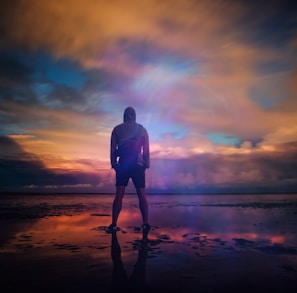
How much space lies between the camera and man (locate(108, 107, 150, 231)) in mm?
6750

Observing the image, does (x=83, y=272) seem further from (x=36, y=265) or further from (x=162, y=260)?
(x=162, y=260)

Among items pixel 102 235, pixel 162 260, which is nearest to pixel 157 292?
pixel 162 260

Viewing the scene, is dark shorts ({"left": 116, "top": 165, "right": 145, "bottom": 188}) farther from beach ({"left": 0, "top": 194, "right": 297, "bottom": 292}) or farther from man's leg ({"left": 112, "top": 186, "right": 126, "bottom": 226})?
beach ({"left": 0, "top": 194, "right": 297, "bottom": 292})

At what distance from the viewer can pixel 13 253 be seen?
12.6ft

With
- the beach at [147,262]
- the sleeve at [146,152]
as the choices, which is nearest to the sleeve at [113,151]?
the sleeve at [146,152]

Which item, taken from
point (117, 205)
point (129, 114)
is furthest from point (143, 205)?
point (129, 114)

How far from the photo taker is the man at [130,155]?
6.75 m

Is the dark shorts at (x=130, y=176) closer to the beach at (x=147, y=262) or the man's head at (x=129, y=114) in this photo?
the man's head at (x=129, y=114)

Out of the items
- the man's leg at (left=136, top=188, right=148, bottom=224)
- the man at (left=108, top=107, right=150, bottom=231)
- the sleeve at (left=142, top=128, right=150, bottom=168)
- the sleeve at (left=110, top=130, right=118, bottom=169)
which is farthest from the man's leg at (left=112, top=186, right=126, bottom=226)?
A: the sleeve at (left=142, top=128, right=150, bottom=168)

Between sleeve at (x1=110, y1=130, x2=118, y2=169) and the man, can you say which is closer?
the man

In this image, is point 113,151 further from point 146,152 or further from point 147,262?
point 147,262

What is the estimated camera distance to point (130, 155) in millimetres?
6906

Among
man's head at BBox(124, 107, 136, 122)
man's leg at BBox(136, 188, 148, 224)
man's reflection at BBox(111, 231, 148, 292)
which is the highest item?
man's head at BBox(124, 107, 136, 122)

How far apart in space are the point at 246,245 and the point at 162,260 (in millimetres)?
1719
